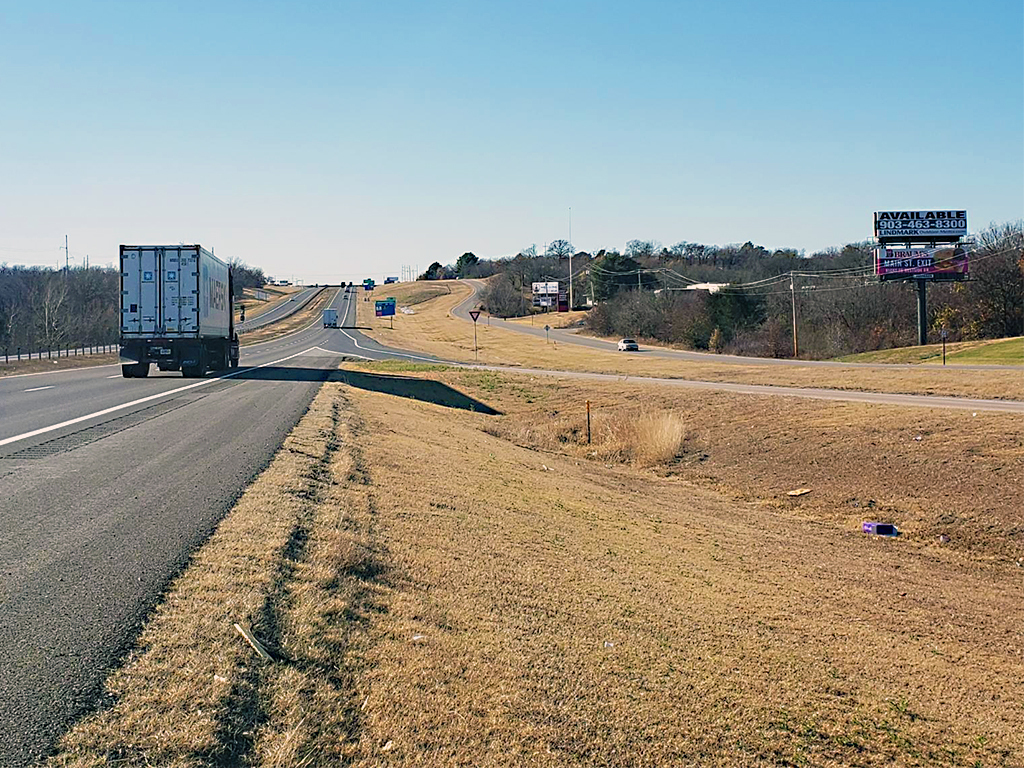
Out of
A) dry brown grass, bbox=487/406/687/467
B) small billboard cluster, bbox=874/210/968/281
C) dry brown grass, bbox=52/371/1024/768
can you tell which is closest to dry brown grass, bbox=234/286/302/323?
small billboard cluster, bbox=874/210/968/281

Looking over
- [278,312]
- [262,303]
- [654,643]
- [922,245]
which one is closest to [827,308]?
[922,245]

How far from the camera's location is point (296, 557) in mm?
7062

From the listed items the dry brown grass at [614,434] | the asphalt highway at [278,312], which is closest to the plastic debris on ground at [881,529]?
the dry brown grass at [614,434]

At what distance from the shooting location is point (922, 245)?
6353 centimetres

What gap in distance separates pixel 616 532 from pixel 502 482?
117 inches

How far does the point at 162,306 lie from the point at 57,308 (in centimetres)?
4944

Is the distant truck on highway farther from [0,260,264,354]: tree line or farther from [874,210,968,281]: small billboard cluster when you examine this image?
[874,210,968,281]: small billboard cluster

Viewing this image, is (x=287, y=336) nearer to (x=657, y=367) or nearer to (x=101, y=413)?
(x=657, y=367)

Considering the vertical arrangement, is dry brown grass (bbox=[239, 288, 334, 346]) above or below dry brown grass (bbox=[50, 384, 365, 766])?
above

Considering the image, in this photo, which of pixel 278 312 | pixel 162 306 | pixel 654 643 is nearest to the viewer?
pixel 654 643

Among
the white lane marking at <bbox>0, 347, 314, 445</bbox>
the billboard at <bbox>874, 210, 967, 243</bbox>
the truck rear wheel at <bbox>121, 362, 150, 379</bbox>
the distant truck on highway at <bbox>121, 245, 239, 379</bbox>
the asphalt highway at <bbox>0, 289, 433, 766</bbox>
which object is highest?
the billboard at <bbox>874, 210, 967, 243</bbox>

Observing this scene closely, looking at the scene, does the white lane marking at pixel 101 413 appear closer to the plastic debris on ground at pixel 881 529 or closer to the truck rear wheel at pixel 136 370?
the truck rear wheel at pixel 136 370

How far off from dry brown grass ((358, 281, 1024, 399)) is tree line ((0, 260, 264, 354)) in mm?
20570

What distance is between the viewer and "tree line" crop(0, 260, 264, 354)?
66.8 meters
